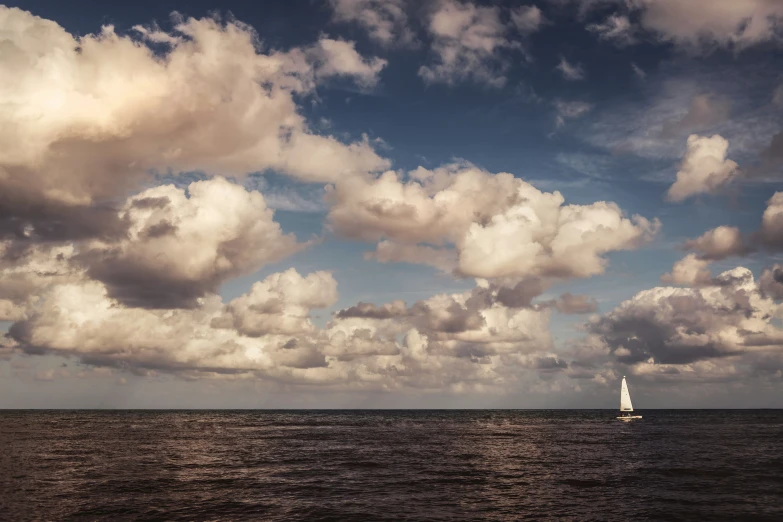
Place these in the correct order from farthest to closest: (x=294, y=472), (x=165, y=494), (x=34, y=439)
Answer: (x=34, y=439) → (x=294, y=472) → (x=165, y=494)

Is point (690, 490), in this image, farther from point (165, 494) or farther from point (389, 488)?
point (165, 494)

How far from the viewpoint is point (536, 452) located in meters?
82.9

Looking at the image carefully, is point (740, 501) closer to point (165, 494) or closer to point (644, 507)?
point (644, 507)

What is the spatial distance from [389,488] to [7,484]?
3437cm

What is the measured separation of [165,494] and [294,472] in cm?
1599

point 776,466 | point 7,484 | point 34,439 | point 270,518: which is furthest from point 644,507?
point 34,439

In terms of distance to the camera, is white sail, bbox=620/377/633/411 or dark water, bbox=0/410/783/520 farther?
white sail, bbox=620/377/633/411

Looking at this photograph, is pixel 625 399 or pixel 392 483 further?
pixel 625 399

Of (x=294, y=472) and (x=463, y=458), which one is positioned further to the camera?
(x=463, y=458)

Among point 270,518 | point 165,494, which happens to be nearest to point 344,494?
point 270,518

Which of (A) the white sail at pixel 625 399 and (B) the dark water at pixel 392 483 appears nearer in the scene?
(B) the dark water at pixel 392 483

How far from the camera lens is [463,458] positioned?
7475 centimetres

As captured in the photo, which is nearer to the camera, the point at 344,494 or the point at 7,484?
the point at 344,494

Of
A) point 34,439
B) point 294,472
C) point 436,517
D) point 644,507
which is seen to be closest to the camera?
point 436,517
